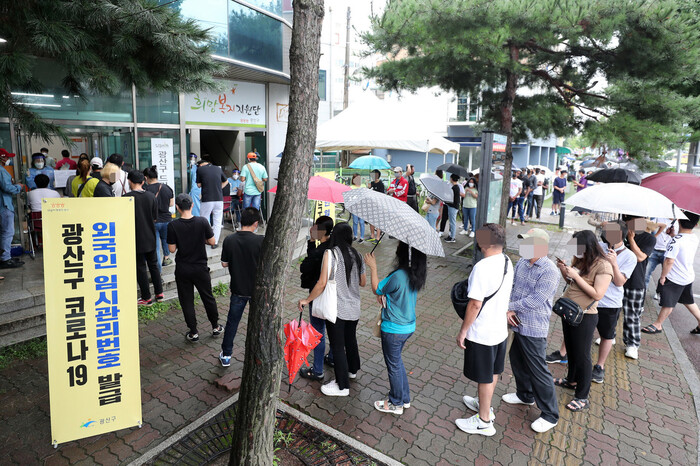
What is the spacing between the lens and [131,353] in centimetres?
379

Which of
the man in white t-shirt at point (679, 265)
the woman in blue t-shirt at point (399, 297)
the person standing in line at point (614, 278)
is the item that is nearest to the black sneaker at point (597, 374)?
the person standing in line at point (614, 278)

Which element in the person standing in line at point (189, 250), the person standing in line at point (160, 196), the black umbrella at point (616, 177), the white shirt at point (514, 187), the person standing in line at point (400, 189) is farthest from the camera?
the white shirt at point (514, 187)

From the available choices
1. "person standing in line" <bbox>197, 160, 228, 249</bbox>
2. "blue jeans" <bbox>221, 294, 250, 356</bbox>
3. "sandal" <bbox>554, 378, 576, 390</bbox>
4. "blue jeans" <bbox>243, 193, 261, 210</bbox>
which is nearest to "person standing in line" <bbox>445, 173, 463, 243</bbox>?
"blue jeans" <bbox>243, 193, 261, 210</bbox>

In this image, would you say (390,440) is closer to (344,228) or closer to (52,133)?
(344,228)

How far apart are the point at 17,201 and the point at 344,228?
6.59 m

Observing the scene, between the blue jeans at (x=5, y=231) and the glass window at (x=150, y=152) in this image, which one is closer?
the blue jeans at (x=5, y=231)

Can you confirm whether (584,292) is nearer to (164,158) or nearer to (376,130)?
(376,130)

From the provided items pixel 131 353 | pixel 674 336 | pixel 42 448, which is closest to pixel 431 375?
pixel 131 353

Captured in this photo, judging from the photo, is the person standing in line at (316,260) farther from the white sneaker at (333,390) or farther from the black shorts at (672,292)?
the black shorts at (672,292)

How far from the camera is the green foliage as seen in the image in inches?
139

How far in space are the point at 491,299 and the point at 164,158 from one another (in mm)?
7889

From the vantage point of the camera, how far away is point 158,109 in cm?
928

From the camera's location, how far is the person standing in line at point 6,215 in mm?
6559

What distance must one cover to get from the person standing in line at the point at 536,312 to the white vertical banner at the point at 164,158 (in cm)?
766
